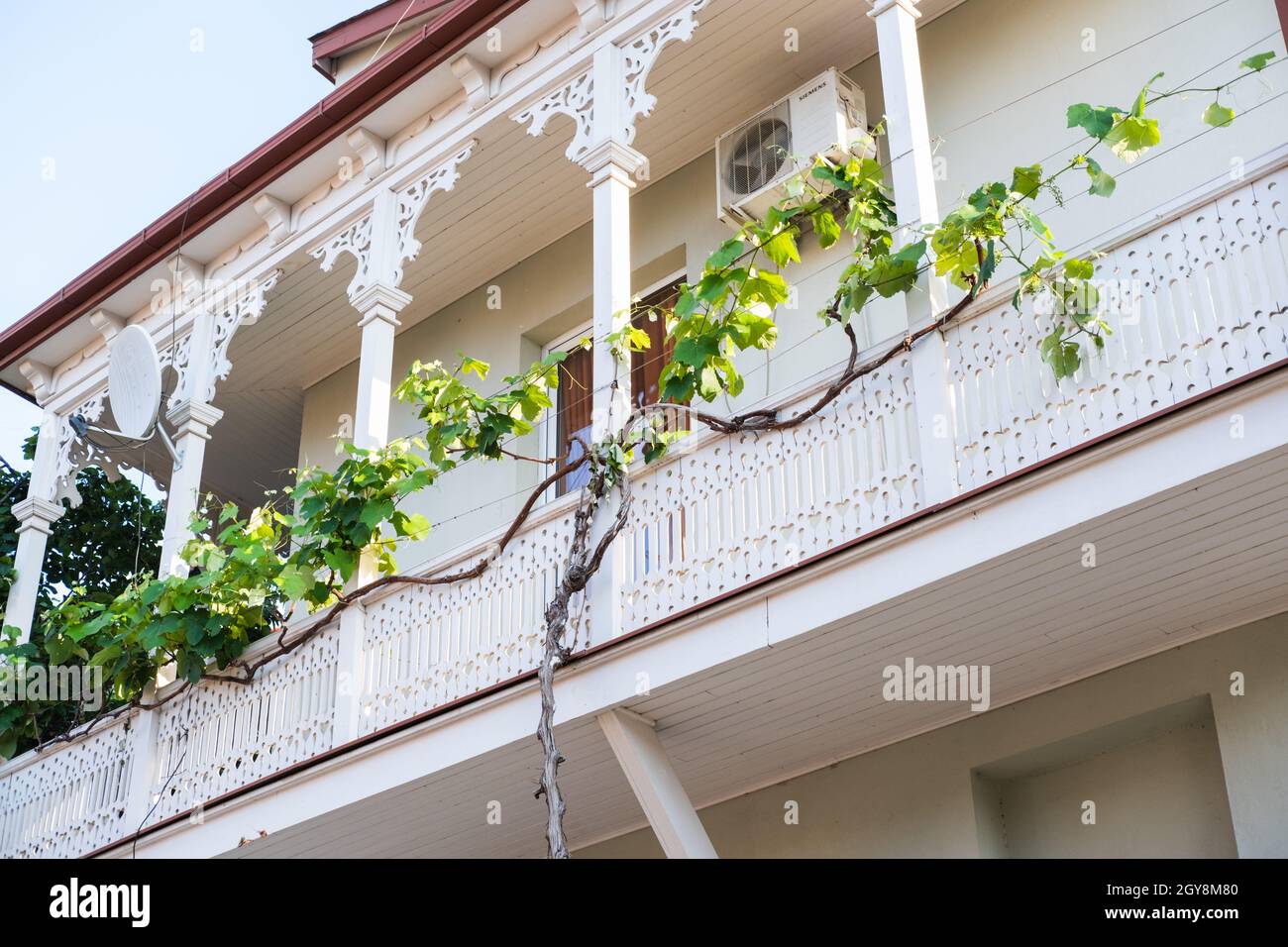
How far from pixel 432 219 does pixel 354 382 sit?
2174 mm

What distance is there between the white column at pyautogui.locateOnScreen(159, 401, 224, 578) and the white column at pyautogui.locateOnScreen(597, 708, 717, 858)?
153 inches

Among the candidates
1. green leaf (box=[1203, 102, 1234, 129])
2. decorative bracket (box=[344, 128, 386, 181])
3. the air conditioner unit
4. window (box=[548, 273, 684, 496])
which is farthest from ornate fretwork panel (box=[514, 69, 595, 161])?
green leaf (box=[1203, 102, 1234, 129])

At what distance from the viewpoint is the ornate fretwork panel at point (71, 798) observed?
31.4 feet

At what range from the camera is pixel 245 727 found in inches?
354

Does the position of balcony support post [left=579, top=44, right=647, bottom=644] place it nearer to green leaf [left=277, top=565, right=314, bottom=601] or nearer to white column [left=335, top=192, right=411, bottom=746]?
white column [left=335, top=192, right=411, bottom=746]

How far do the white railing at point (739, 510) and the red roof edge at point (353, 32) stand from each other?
648 centimetres

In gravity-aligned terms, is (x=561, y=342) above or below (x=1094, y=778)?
above

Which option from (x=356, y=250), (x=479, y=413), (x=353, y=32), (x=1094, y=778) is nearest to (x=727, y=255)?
(x=479, y=413)

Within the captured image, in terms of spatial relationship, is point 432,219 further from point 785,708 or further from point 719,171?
point 785,708

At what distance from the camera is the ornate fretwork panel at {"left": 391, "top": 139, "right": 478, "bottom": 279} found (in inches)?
383

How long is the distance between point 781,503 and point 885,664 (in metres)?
0.83

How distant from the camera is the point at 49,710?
12.0m

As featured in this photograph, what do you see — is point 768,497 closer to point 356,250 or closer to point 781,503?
point 781,503
